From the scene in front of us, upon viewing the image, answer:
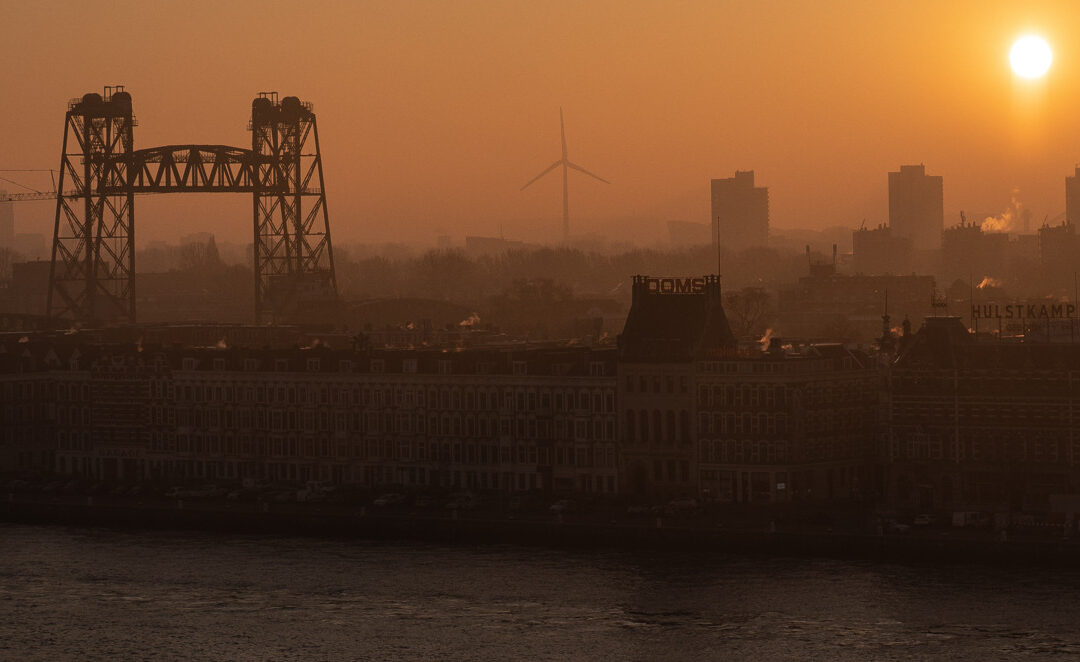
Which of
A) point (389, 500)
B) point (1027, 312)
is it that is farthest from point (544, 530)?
point (1027, 312)

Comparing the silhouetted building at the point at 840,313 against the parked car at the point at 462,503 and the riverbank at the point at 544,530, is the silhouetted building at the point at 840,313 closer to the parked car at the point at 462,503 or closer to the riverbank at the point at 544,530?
→ the parked car at the point at 462,503

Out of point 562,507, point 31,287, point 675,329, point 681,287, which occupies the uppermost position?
point 31,287

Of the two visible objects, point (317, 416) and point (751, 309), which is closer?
point (317, 416)

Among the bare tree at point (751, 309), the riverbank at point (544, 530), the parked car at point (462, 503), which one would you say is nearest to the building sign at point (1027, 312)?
the riverbank at point (544, 530)

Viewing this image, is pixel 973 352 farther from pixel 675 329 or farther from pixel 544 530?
pixel 544 530

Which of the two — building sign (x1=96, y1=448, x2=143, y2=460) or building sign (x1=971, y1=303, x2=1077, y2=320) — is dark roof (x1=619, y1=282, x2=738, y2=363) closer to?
building sign (x1=971, y1=303, x2=1077, y2=320)

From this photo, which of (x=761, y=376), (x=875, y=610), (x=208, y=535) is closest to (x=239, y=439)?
(x=208, y=535)
